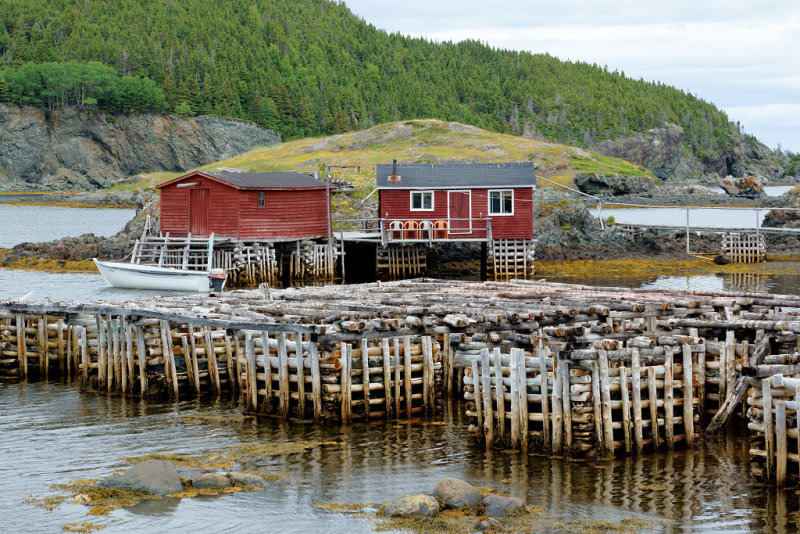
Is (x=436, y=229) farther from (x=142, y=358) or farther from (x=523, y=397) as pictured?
(x=523, y=397)

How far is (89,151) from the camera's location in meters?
180

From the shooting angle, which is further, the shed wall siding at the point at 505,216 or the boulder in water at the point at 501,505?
the shed wall siding at the point at 505,216

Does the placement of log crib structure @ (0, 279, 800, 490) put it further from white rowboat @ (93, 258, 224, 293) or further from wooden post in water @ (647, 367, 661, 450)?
white rowboat @ (93, 258, 224, 293)

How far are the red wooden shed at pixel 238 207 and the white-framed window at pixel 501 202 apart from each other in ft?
32.7

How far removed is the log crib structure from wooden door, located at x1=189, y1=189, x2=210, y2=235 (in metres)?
23.6

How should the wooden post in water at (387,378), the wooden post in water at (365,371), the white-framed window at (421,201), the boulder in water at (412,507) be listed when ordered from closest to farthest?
the boulder in water at (412,507), the wooden post in water at (365,371), the wooden post in water at (387,378), the white-framed window at (421,201)

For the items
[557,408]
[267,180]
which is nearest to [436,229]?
[267,180]

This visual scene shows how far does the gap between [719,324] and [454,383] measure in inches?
254

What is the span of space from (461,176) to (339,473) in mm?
38010

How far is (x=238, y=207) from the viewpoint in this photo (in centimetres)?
5000

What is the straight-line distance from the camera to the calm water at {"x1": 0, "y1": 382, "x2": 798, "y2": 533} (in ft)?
46.4

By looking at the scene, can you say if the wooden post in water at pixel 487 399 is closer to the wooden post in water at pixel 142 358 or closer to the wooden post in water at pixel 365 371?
the wooden post in water at pixel 365 371

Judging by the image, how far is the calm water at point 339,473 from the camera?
46.4 feet

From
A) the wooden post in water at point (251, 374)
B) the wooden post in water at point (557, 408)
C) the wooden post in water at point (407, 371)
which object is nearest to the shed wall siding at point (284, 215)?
the wooden post in water at point (251, 374)
